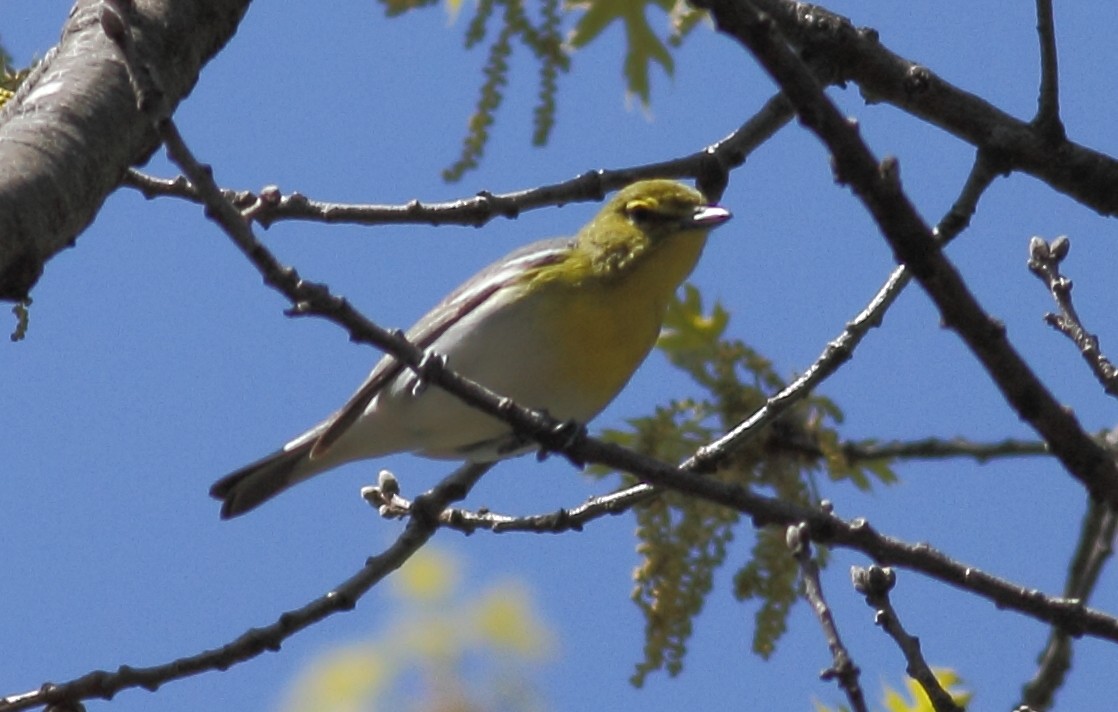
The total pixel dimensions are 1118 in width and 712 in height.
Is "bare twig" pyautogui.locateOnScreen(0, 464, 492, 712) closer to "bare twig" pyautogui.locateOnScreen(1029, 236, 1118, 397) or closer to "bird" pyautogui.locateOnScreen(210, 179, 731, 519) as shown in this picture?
"bird" pyautogui.locateOnScreen(210, 179, 731, 519)

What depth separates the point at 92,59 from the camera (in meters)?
3.12

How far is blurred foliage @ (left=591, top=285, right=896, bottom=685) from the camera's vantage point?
3.68m

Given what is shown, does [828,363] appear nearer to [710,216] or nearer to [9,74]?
[710,216]

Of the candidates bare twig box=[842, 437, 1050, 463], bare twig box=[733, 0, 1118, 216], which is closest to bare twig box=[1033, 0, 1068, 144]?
bare twig box=[733, 0, 1118, 216]

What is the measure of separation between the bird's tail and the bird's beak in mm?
1386

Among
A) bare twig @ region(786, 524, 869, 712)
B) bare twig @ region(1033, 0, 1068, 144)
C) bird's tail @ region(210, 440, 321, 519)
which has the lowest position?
bare twig @ region(786, 524, 869, 712)

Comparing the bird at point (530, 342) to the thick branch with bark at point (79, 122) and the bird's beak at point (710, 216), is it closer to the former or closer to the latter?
the bird's beak at point (710, 216)

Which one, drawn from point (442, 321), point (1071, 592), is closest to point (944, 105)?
point (1071, 592)

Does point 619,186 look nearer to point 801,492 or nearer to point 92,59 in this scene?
point 801,492

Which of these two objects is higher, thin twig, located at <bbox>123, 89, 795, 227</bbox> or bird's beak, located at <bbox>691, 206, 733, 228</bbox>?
bird's beak, located at <bbox>691, 206, 733, 228</bbox>

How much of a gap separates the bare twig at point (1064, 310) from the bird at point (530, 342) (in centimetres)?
144

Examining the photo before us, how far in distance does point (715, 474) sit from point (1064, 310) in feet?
3.89

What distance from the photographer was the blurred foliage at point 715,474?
3676 mm

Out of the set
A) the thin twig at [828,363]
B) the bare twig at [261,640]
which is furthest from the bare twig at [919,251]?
the bare twig at [261,640]
